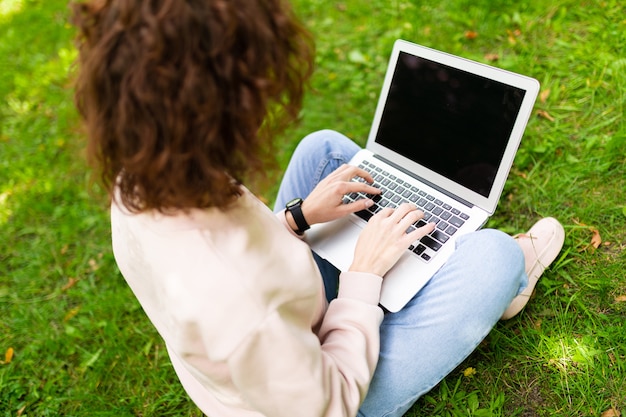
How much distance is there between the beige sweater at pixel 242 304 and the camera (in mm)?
1029

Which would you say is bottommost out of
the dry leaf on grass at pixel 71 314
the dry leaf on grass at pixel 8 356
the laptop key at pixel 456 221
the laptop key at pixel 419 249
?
the dry leaf on grass at pixel 8 356

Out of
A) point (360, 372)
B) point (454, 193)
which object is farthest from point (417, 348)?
point (454, 193)

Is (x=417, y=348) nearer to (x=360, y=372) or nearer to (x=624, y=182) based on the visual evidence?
(x=360, y=372)

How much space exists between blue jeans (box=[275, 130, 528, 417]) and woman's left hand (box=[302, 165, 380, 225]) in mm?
386

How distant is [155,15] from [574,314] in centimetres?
175

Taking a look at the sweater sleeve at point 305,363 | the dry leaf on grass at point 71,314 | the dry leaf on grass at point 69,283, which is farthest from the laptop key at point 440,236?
the dry leaf on grass at point 69,283

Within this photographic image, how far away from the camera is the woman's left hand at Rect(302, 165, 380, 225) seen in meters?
1.69

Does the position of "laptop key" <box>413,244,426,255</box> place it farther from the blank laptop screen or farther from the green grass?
the green grass

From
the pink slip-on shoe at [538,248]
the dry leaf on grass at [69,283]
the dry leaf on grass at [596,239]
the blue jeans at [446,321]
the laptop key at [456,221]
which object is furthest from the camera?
the dry leaf on grass at [69,283]

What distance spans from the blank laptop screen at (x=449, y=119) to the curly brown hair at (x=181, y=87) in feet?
2.59

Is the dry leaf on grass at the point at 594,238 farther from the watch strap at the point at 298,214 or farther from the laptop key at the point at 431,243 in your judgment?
the watch strap at the point at 298,214

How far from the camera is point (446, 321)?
1.40 metres

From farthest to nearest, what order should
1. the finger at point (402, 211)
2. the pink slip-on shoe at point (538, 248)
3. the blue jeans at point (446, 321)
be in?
the pink slip-on shoe at point (538, 248), the finger at point (402, 211), the blue jeans at point (446, 321)

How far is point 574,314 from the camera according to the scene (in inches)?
72.7
